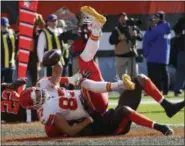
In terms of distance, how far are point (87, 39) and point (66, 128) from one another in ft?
5.12

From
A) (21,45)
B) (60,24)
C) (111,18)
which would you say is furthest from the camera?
(111,18)

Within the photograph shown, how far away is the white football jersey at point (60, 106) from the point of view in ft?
30.4

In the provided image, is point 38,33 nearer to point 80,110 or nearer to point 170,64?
point 170,64

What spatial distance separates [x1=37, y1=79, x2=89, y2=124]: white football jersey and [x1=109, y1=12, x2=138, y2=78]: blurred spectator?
6.32m

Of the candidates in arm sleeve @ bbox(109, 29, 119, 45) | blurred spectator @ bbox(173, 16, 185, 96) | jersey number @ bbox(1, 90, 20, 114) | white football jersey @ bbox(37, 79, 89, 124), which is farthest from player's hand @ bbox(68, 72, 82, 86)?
blurred spectator @ bbox(173, 16, 185, 96)

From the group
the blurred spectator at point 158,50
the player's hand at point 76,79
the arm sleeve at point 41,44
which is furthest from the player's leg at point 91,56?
the blurred spectator at point 158,50

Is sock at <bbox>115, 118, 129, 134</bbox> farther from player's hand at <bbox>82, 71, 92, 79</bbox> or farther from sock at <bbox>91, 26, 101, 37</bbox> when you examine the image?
sock at <bbox>91, 26, 101, 37</bbox>

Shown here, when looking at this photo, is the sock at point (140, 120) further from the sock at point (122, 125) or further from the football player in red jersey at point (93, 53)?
the football player in red jersey at point (93, 53)

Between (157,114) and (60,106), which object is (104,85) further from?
(157,114)

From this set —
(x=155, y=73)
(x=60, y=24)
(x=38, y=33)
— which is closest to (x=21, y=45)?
(x=38, y=33)

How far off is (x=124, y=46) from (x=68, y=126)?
717 centimetres

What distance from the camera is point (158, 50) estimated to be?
1666cm

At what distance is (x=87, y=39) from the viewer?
10.3 m

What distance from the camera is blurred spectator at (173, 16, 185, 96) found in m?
16.7
